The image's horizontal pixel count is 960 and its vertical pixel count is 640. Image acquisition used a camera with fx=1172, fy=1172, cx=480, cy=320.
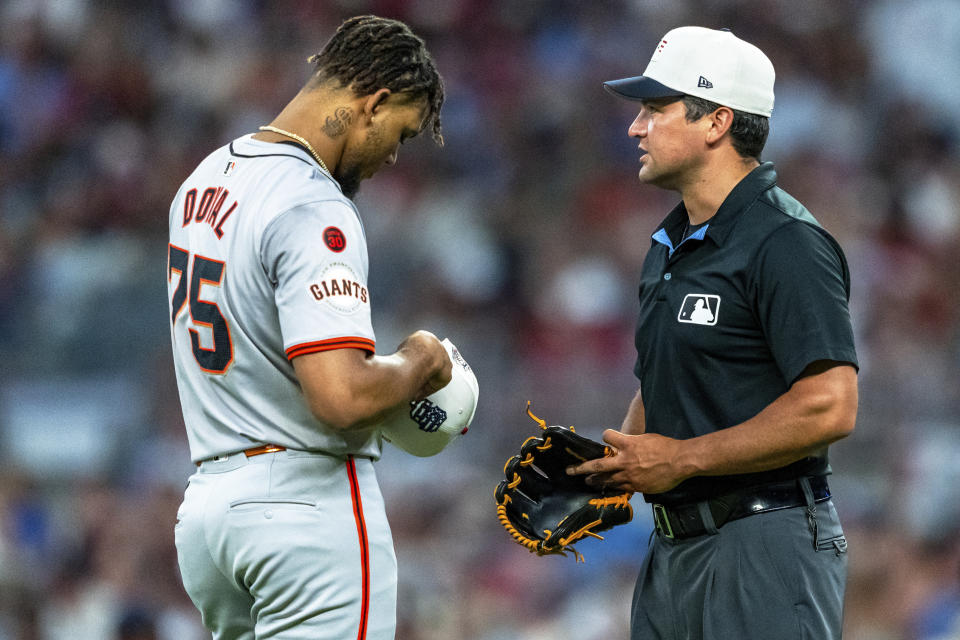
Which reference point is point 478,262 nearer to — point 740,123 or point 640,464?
point 740,123

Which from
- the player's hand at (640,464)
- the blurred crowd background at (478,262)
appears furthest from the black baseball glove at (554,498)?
the blurred crowd background at (478,262)

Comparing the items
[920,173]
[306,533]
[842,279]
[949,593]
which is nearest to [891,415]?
[949,593]

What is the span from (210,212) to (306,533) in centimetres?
85

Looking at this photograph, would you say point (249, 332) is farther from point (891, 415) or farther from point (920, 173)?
point (920, 173)

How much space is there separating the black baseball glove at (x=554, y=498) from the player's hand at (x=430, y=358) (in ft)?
0.95

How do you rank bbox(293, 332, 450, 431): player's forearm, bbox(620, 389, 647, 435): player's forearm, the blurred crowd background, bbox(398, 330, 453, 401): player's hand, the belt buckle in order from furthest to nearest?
the blurred crowd background → bbox(620, 389, 647, 435): player's forearm → the belt buckle → bbox(398, 330, 453, 401): player's hand → bbox(293, 332, 450, 431): player's forearm

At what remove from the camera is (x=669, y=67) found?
10.8 ft

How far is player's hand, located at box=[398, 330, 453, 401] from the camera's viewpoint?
10.0 ft

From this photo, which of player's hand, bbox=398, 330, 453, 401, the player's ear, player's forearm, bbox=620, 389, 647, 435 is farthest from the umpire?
the player's ear

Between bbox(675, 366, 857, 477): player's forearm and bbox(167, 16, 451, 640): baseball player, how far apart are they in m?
0.76

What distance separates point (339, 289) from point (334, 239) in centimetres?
13


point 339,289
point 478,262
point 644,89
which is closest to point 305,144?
point 339,289

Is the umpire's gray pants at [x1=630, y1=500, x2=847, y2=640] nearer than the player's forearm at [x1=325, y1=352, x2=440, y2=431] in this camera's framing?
No

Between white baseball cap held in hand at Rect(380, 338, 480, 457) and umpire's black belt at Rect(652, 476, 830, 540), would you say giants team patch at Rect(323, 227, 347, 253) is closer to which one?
white baseball cap held in hand at Rect(380, 338, 480, 457)
